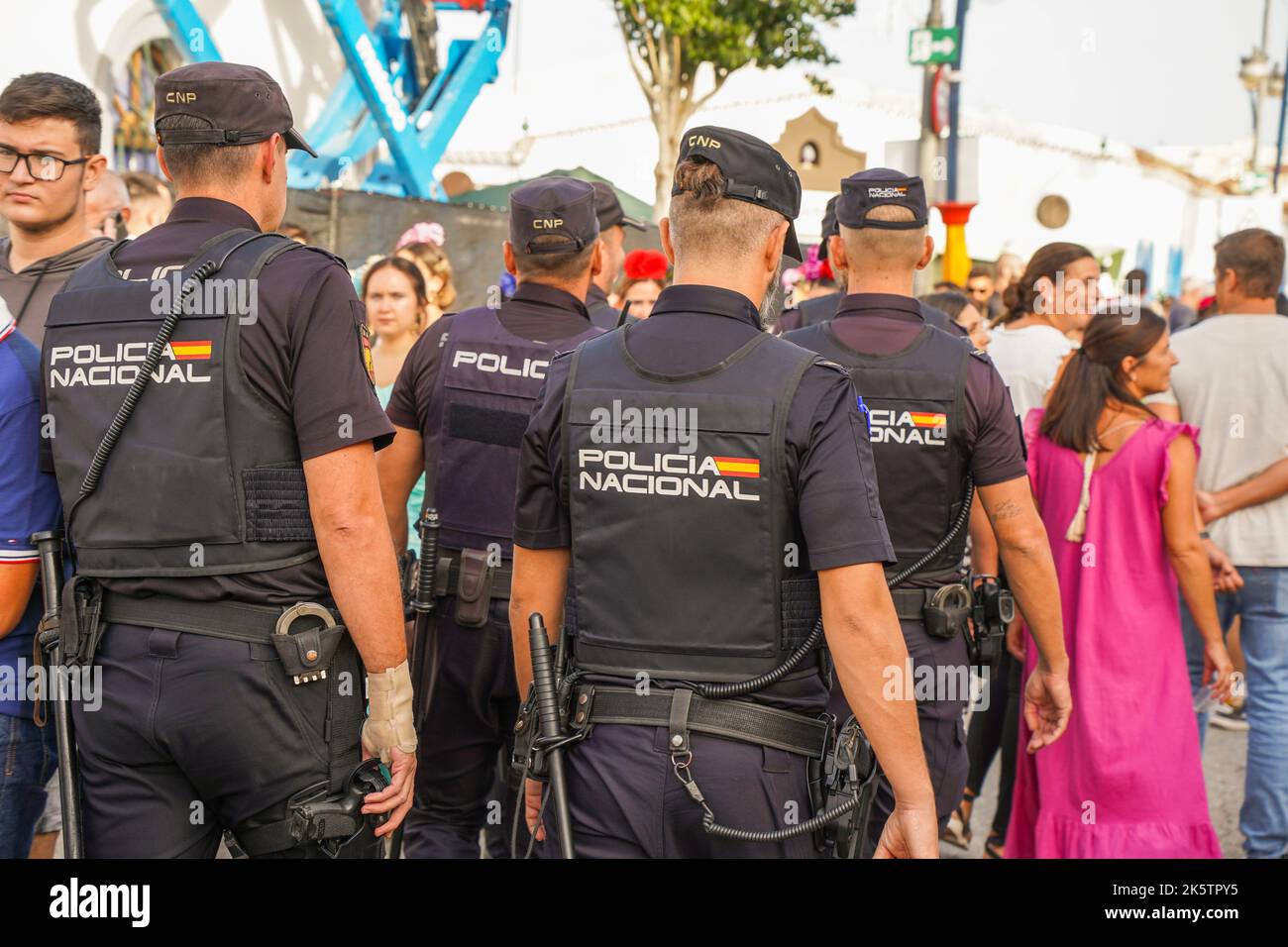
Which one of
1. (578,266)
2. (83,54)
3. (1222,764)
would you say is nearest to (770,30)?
(83,54)

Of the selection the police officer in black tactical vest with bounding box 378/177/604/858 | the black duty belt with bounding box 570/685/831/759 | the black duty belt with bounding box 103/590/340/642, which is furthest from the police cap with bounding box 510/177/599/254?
the black duty belt with bounding box 570/685/831/759

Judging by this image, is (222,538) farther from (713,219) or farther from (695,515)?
(713,219)

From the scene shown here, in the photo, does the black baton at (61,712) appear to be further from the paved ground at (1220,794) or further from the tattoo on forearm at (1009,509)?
the paved ground at (1220,794)

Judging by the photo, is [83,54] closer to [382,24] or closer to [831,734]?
[382,24]

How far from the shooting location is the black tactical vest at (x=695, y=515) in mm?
2547

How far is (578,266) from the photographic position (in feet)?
13.7

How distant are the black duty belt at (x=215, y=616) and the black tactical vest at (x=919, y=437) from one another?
1.79m

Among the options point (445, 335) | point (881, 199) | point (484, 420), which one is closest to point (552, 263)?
point (445, 335)

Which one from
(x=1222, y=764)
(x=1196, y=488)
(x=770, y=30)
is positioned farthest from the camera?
(x=770, y=30)

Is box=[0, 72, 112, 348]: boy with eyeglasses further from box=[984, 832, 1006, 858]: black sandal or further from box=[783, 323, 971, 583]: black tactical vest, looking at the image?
box=[984, 832, 1006, 858]: black sandal

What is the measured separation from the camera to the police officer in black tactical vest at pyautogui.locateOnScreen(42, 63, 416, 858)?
2688 mm

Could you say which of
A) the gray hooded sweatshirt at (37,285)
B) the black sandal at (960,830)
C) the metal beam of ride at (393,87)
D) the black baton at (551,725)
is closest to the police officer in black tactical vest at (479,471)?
the gray hooded sweatshirt at (37,285)

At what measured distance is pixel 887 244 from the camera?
13.1ft
